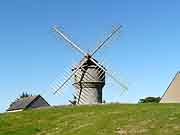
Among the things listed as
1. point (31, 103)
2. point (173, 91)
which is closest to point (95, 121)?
point (173, 91)

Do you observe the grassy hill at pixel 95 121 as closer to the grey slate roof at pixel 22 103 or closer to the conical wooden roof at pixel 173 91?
the conical wooden roof at pixel 173 91

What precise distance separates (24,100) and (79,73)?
4265 centimetres

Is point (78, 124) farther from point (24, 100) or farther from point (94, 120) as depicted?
point (24, 100)

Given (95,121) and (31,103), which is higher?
(95,121)

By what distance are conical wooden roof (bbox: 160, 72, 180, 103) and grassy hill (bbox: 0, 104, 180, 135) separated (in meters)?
23.8

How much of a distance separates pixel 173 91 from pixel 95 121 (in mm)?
34900

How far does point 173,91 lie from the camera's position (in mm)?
71625

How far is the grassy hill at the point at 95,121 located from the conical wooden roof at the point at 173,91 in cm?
2378

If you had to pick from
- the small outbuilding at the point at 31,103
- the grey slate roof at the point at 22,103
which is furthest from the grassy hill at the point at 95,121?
the grey slate roof at the point at 22,103

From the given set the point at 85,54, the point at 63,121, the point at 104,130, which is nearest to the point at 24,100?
the point at 85,54

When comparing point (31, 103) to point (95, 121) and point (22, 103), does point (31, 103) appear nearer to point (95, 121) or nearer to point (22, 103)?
point (22, 103)

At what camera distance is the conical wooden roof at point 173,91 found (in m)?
70.8

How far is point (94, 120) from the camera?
129 feet

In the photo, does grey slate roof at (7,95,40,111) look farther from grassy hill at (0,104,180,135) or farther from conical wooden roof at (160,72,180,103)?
grassy hill at (0,104,180,135)
